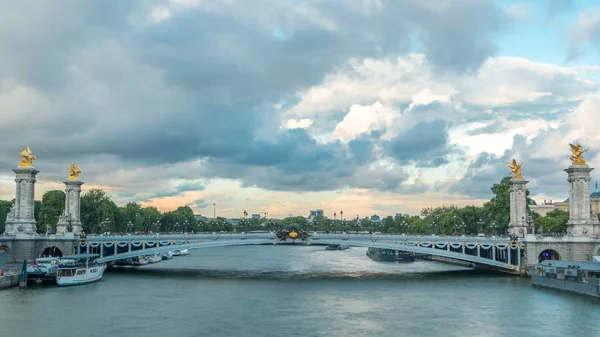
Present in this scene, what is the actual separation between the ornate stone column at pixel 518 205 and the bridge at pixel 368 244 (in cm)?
598

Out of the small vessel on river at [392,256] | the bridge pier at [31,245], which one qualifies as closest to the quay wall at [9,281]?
the bridge pier at [31,245]

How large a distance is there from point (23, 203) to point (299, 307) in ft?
158

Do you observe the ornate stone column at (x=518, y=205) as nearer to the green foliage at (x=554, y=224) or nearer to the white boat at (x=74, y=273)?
the green foliage at (x=554, y=224)

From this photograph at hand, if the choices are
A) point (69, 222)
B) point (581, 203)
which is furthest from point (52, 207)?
point (581, 203)

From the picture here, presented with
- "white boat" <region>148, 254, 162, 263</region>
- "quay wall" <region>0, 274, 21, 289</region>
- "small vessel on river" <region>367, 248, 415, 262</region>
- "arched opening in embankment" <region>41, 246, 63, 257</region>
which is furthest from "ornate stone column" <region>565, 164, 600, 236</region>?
"arched opening in embankment" <region>41, 246, 63, 257</region>

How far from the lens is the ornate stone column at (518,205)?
86.0 m

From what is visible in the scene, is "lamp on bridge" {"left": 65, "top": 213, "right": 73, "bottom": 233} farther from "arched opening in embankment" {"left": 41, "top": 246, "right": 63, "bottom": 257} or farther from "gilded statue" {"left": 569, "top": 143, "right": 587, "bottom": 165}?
"gilded statue" {"left": 569, "top": 143, "right": 587, "bottom": 165}

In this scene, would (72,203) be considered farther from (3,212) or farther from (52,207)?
(3,212)

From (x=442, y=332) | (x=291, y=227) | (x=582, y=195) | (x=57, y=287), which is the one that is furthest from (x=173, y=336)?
(x=582, y=195)

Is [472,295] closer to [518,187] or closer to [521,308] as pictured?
[521,308]

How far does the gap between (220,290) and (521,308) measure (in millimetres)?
28800

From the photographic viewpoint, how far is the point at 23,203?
83.4 metres

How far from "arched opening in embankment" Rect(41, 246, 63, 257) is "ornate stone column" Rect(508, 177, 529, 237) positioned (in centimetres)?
6083

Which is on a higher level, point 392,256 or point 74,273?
point 74,273
